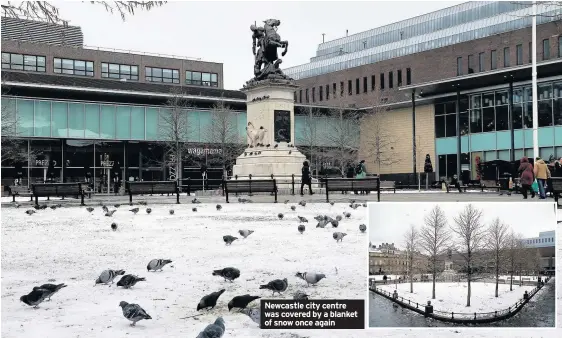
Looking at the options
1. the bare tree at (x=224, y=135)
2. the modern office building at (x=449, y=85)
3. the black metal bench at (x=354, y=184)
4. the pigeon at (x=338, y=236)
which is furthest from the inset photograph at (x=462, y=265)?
the bare tree at (x=224, y=135)

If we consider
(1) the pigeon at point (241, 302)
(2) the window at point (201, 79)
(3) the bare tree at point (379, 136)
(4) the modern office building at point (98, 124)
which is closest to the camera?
(1) the pigeon at point (241, 302)

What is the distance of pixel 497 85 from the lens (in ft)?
169

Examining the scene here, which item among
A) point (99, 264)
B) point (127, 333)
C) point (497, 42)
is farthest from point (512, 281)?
point (497, 42)

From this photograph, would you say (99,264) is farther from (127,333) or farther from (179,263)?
(127,333)

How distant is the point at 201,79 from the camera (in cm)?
7312

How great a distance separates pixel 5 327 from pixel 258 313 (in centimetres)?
228

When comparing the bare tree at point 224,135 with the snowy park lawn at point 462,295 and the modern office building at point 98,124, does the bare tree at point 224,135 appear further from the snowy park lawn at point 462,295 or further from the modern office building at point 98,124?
the snowy park lawn at point 462,295

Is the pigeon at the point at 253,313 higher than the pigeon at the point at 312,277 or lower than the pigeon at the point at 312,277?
lower

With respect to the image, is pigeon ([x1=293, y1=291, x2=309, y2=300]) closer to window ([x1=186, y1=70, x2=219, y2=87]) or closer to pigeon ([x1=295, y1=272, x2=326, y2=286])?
pigeon ([x1=295, y1=272, x2=326, y2=286])

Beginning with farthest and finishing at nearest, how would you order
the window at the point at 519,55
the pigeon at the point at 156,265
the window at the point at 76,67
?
the window at the point at 76,67
the window at the point at 519,55
the pigeon at the point at 156,265

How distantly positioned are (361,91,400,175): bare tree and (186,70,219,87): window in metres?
18.6

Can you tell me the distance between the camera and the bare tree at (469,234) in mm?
6246

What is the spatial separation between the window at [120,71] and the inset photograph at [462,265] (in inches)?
2490

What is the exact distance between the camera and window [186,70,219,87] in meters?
71.8
